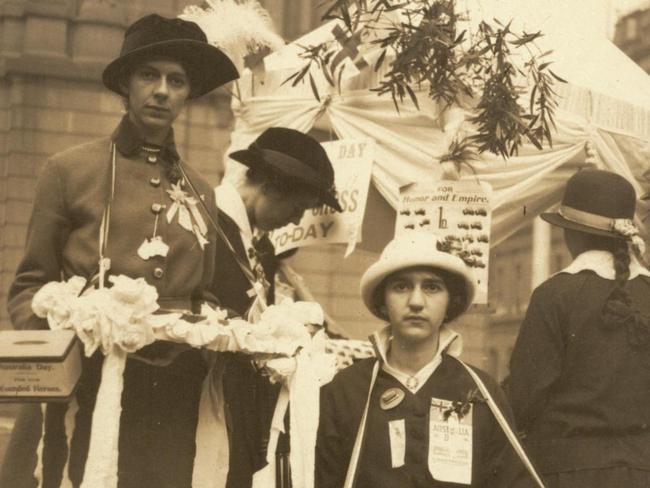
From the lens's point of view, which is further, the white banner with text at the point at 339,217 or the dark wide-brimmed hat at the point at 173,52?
the white banner with text at the point at 339,217

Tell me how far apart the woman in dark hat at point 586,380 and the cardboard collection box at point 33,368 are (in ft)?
5.66

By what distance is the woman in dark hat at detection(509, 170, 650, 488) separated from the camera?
152 inches

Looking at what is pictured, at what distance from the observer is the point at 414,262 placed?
361cm

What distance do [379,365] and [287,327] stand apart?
56 cm

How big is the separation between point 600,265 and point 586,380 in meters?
0.43

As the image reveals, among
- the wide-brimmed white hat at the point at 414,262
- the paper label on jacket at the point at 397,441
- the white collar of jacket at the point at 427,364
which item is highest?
the wide-brimmed white hat at the point at 414,262

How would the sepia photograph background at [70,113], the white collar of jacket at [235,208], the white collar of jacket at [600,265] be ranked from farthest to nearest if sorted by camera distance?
the sepia photograph background at [70,113], the white collar of jacket at [235,208], the white collar of jacket at [600,265]

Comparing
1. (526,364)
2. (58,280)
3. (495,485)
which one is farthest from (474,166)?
(58,280)

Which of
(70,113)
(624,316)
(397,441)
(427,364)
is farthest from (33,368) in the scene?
(70,113)

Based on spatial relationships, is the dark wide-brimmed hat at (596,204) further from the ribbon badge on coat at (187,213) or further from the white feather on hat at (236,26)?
the white feather on hat at (236,26)

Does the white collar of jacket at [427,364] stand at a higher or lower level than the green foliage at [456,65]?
lower

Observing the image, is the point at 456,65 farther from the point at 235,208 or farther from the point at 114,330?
the point at 114,330

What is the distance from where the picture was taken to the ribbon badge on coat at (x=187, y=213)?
10.7ft

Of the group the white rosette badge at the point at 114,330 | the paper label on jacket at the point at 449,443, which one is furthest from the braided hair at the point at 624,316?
the white rosette badge at the point at 114,330
